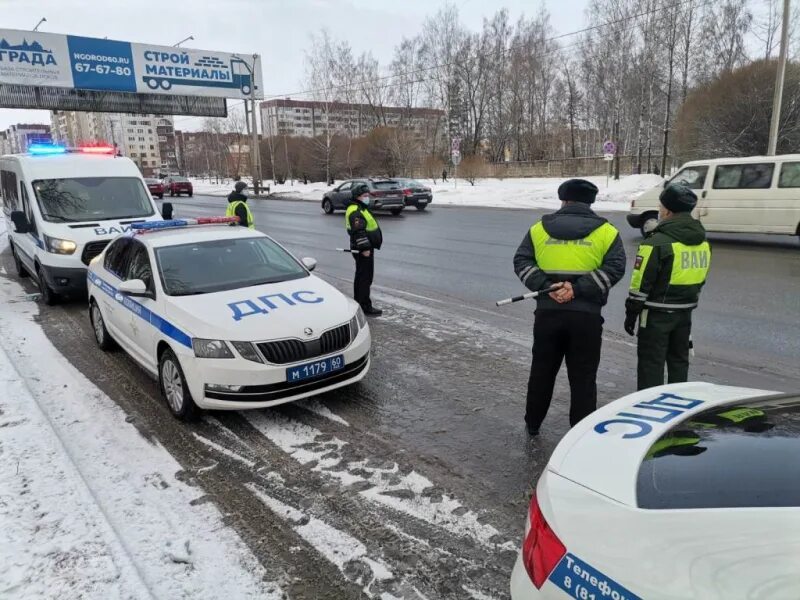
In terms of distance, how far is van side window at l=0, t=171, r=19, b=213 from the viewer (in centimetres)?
992

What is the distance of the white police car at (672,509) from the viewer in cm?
136

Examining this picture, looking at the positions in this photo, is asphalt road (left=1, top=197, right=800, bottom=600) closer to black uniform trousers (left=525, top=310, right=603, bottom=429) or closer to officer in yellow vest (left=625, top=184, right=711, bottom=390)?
black uniform trousers (left=525, top=310, right=603, bottom=429)

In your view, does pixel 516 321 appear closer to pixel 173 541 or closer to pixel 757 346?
pixel 757 346

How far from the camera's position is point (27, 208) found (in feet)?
30.5

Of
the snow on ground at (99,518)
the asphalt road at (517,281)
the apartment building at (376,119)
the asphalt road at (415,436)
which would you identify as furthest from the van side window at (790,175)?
the apartment building at (376,119)

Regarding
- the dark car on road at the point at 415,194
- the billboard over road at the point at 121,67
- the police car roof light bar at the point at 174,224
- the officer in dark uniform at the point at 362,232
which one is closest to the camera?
the police car roof light bar at the point at 174,224

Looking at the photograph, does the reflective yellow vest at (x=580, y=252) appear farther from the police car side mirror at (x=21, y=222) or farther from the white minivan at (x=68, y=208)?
the police car side mirror at (x=21, y=222)

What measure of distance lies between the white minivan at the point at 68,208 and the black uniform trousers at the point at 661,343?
7.66 metres

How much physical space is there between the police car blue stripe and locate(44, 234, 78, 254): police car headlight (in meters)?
2.44

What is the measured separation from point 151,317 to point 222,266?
0.85m

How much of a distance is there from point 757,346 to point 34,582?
6614 millimetres

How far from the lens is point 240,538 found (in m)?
3.17

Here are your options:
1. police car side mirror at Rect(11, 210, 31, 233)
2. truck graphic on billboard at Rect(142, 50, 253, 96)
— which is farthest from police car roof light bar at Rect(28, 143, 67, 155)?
truck graphic on billboard at Rect(142, 50, 253, 96)

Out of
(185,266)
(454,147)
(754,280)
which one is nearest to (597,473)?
(185,266)
